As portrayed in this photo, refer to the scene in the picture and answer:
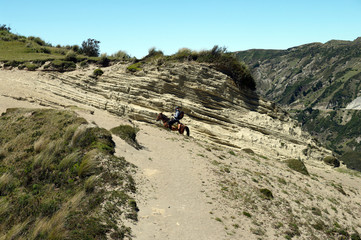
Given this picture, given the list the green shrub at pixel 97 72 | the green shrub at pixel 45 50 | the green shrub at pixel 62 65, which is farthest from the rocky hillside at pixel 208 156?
the green shrub at pixel 45 50

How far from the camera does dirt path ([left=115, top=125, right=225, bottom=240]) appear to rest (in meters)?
11.8

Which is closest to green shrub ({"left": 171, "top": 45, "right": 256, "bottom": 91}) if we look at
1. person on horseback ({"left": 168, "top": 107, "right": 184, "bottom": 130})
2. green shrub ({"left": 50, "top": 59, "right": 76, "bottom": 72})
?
person on horseback ({"left": 168, "top": 107, "right": 184, "bottom": 130})

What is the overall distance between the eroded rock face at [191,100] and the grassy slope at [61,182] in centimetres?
952

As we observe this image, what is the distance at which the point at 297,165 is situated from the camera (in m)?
26.9

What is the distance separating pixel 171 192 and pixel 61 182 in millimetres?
5008

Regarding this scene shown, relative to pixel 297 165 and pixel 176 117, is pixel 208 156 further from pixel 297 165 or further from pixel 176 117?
pixel 297 165

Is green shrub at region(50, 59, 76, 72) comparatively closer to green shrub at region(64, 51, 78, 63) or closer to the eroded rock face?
the eroded rock face

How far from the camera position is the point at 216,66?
106 ft

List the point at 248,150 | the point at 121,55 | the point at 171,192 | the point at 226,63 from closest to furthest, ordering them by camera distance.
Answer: the point at 171,192 < the point at 248,150 < the point at 226,63 < the point at 121,55

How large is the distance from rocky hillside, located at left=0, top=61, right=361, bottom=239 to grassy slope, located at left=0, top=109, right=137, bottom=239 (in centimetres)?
62

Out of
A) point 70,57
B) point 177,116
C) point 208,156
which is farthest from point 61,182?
point 70,57

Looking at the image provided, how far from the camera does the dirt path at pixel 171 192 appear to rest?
38.7 ft

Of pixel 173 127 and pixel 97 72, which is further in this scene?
pixel 97 72

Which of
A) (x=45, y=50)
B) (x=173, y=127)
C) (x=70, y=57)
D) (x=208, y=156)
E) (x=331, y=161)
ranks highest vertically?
(x=45, y=50)
